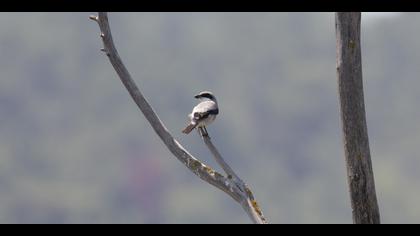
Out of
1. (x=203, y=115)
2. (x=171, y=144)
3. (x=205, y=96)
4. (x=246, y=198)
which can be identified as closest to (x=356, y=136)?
(x=246, y=198)

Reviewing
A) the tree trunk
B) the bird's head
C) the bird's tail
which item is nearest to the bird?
the bird's tail

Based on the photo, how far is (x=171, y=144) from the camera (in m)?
7.38

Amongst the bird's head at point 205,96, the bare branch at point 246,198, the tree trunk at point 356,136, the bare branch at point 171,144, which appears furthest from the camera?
the bird's head at point 205,96

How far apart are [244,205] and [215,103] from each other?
13.5 ft

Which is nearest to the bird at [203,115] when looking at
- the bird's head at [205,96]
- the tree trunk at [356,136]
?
the bird's head at [205,96]

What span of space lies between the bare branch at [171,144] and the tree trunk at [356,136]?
56.7 inches

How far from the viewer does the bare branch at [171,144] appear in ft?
23.8

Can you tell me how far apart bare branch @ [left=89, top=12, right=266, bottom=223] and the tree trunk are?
4.73 feet

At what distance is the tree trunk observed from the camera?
620cm

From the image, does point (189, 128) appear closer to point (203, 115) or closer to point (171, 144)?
point (203, 115)

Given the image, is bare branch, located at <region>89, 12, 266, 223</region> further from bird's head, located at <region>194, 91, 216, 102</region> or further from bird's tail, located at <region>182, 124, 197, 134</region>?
bird's head, located at <region>194, 91, 216, 102</region>

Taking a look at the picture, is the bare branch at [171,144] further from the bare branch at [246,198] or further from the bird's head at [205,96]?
the bird's head at [205,96]

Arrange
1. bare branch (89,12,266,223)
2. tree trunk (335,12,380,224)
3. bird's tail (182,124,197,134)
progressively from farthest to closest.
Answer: bird's tail (182,124,197,134)
bare branch (89,12,266,223)
tree trunk (335,12,380,224)
